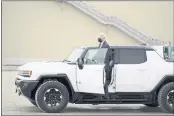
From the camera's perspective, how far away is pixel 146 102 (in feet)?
35.3

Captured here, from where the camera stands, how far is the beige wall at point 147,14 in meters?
29.8

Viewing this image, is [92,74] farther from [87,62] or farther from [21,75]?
[21,75]

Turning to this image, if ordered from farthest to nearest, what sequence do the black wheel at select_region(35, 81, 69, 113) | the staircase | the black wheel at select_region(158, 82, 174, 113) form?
the staircase
the black wheel at select_region(158, 82, 174, 113)
the black wheel at select_region(35, 81, 69, 113)

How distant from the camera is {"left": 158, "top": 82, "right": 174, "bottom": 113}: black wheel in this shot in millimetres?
10602

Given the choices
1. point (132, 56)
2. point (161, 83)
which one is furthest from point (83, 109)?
point (161, 83)

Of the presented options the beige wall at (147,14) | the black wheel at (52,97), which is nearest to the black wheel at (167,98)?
the black wheel at (52,97)

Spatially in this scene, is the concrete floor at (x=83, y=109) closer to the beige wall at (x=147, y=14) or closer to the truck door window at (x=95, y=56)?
the truck door window at (x=95, y=56)

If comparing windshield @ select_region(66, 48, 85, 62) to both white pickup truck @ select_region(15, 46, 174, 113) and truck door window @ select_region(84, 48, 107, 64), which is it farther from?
truck door window @ select_region(84, 48, 107, 64)

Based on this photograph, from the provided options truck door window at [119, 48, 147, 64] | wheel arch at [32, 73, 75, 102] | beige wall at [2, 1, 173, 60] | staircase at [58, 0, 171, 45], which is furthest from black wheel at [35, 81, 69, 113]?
beige wall at [2, 1, 173, 60]

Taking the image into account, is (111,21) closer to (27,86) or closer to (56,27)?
(56,27)

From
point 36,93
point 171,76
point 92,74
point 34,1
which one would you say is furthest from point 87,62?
point 34,1

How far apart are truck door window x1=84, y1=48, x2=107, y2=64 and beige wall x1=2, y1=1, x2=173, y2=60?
19116 millimetres

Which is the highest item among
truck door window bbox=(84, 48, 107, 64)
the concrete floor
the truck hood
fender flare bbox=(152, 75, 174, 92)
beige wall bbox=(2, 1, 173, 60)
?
beige wall bbox=(2, 1, 173, 60)

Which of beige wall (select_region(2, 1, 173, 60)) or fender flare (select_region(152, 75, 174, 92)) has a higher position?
beige wall (select_region(2, 1, 173, 60))
